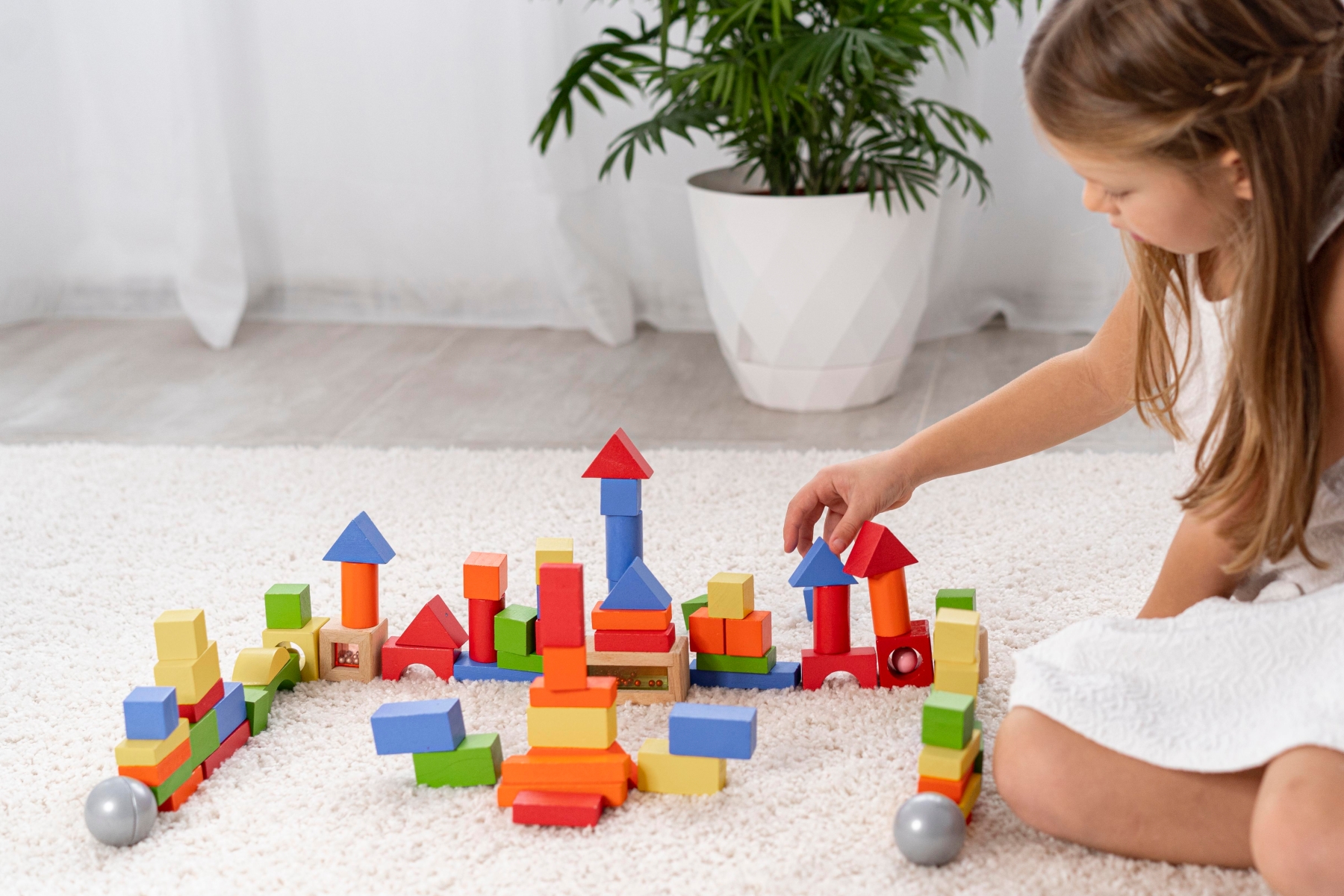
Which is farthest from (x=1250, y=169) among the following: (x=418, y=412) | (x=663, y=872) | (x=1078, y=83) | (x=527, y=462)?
(x=418, y=412)

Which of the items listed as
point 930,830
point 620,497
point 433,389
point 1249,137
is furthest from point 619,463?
point 433,389

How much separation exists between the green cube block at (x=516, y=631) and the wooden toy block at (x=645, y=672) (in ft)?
0.16

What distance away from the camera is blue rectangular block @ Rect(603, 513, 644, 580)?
102 cm

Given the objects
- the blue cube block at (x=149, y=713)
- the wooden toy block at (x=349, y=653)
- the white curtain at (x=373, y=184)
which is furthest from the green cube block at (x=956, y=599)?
the white curtain at (x=373, y=184)

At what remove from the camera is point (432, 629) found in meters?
1.03

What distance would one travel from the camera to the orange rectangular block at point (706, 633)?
1004 mm

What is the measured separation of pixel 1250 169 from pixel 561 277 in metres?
1.71

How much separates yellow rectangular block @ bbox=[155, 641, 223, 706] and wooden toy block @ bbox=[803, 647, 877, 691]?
1.41 feet

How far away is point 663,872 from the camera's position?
2.56 ft

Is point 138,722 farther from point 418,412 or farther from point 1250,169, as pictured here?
point 418,412

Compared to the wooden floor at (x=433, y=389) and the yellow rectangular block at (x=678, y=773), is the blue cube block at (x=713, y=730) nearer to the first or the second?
the yellow rectangular block at (x=678, y=773)

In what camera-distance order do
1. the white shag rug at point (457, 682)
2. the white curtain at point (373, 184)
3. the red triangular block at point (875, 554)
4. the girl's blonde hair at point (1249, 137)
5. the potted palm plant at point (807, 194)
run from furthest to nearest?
the white curtain at point (373, 184) < the potted palm plant at point (807, 194) < the red triangular block at point (875, 554) < the white shag rug at point (457, 682) < the girl's blonde hair at point (1249, 137)

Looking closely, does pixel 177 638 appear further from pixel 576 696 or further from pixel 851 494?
pixel 851 494

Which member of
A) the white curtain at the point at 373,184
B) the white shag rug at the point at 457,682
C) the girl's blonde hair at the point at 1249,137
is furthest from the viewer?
the white curtain at the point at 373,184
